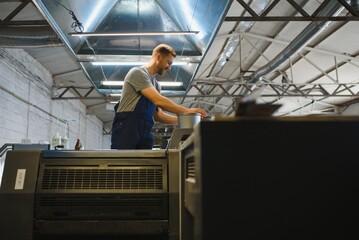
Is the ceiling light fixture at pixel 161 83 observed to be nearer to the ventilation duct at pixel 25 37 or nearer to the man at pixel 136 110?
the ventilation duct at pixel 25 37

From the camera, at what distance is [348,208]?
0.74 metres

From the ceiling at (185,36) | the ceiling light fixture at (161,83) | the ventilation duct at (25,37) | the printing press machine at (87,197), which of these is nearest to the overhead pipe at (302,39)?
the ceiling at (185,36)

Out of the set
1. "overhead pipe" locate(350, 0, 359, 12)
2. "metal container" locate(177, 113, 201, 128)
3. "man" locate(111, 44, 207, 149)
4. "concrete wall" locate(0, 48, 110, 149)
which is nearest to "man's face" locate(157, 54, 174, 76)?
"man" locate(111, 44, 207, 149)

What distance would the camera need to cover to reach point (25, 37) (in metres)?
3.94

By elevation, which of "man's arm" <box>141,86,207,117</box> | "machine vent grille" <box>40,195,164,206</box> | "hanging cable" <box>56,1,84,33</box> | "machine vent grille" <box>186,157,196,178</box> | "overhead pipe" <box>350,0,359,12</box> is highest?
"overhead pipe" <box>350,0,359,12</box>

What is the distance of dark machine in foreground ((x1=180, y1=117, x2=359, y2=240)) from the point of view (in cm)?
73

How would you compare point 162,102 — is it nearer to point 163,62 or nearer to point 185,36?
point 163,62

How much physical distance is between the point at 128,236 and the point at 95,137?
10.4 metres

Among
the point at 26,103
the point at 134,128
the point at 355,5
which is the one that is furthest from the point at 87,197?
the point at 26,103

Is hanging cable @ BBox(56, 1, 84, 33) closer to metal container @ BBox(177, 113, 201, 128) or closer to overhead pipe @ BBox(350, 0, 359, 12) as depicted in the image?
metal container @ BBox(177, 113, 201, 128)

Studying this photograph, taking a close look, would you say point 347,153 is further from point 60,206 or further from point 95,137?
point 95,137

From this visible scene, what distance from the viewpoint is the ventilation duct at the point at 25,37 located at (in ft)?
12.8

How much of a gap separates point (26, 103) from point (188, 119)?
4.90 m

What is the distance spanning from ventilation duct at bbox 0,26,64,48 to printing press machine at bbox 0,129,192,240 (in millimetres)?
2805
